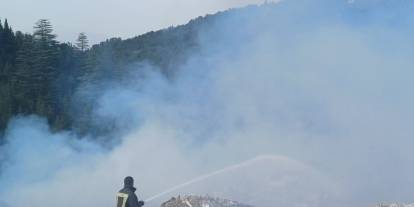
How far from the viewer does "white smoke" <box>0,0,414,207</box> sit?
28141 millimetres

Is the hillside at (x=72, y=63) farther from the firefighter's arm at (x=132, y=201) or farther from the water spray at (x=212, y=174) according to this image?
the firefighter's arm at (x=132, y=201)

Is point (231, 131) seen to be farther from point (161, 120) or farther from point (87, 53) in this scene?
point (87, 53)

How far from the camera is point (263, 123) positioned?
105 ft

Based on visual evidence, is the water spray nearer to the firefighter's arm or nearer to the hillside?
the hillside

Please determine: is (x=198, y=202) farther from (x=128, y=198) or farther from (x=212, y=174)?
(x=212, y=174)

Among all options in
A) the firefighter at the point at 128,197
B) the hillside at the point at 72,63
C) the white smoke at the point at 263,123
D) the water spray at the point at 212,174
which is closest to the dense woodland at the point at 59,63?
the hillside at the point at 72,63

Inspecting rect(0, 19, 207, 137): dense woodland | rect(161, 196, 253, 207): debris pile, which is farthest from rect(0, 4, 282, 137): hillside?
rect(161, 196, 253, 207): debris pile

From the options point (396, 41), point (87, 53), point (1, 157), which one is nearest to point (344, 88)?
point (396, 41)

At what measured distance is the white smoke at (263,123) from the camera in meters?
28.1

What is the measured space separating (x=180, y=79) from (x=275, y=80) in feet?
15.0

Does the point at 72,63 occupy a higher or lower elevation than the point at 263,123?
higher

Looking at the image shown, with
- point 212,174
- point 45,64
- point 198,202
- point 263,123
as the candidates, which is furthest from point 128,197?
point 45,64

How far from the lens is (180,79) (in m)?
34.7

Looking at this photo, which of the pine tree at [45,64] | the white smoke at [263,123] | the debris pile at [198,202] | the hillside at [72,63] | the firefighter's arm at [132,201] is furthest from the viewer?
the pine tree at [45,64]
